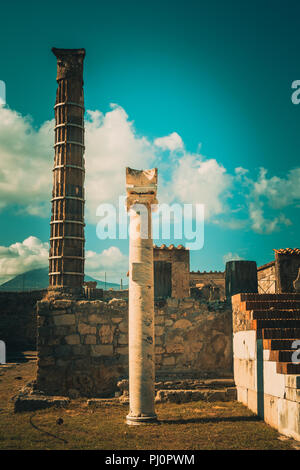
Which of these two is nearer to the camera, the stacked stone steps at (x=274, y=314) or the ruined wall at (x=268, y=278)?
the stacked stone steps at (x=274, y=314)

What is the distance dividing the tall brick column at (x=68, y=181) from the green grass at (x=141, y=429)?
8.53m

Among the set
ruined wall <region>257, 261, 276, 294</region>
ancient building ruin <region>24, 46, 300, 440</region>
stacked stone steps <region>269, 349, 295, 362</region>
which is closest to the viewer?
stacked stone steps <region>269, 349, 295, 362</region>

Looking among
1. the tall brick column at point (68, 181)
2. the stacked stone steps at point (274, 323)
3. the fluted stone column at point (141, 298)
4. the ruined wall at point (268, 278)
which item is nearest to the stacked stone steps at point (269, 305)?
the stacked stone steps at point (274, 323)

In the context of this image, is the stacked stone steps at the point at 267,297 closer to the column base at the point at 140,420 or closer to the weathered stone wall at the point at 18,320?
the column base at the point at 140,420

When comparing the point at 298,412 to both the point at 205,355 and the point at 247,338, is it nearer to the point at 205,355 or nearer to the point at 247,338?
the point at 247,338

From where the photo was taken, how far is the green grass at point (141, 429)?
19.8 ft

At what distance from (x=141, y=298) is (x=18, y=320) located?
19596mm

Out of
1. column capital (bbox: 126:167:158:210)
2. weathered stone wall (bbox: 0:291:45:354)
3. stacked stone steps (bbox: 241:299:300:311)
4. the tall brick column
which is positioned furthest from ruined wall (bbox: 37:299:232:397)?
weathered stone wall (bbox: 0:291:45:354)

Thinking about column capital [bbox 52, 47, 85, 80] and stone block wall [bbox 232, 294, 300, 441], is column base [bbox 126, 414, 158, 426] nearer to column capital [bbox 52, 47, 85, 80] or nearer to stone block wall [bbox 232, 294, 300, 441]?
stone block wall [bbox 232, 294, 300, 441]

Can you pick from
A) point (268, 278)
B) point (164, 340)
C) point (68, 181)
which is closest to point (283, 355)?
point (164, 340)

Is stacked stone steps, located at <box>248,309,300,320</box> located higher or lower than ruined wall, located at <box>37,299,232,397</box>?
higher

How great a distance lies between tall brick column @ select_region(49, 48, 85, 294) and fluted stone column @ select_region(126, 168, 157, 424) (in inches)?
385

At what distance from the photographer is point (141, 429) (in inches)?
271

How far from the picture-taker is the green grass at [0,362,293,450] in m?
6.04
